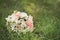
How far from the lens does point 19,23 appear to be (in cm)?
233

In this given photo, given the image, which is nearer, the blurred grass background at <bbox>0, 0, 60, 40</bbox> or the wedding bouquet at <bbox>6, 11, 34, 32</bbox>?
the wedding bouquet at <bbox>6, 11, 34, 32</bbox>

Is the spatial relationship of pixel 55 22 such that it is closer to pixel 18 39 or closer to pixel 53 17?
pixel 53 17

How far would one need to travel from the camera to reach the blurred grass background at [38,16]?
2424mm

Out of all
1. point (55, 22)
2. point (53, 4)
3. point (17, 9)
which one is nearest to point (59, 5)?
point (53, 4)

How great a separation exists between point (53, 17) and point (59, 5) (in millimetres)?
222

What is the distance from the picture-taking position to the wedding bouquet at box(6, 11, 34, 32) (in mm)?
2318

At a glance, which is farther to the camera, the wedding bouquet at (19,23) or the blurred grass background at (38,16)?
the blurred grass background at (38,16)

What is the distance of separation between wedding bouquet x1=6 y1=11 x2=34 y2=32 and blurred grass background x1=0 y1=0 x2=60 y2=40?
0.07 meters

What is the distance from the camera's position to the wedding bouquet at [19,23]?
2.32 m

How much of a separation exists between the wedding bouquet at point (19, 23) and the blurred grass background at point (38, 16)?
0.07 metres

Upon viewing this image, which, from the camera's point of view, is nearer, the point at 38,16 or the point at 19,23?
the point at 19,23

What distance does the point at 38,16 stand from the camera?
2645 mm

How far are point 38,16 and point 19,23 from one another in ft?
1.20

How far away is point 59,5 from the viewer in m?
2.84
